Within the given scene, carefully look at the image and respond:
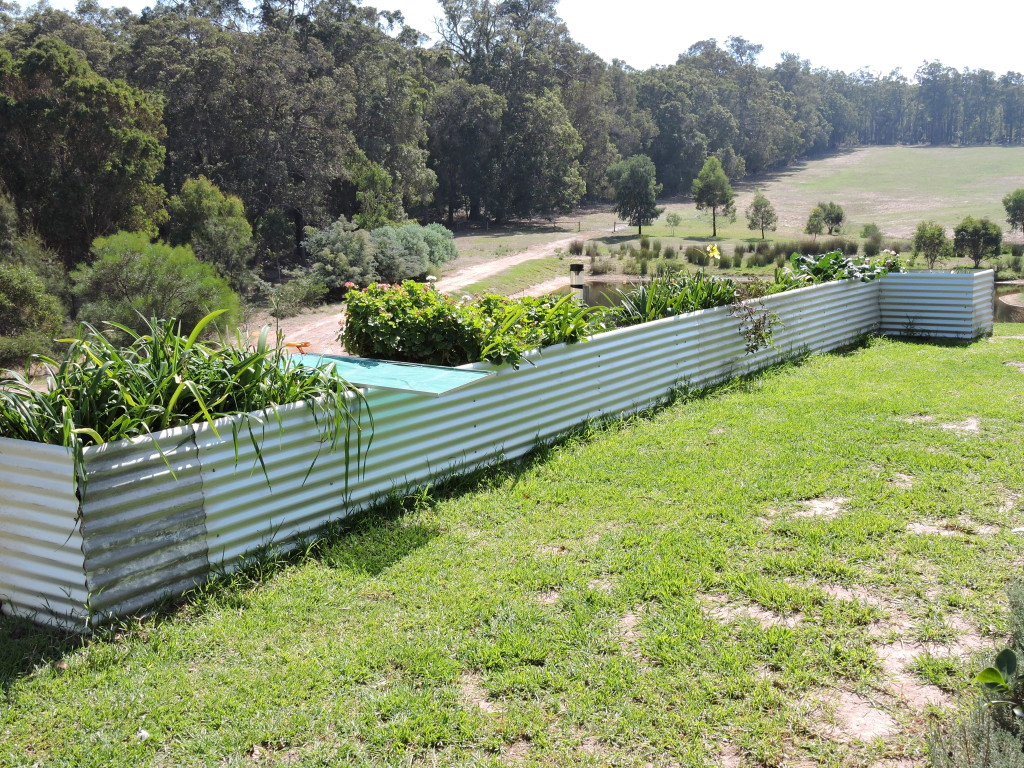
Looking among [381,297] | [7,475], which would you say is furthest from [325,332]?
[7,475]

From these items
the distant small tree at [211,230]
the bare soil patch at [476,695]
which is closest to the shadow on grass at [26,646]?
the bare soil patch at [476,695]

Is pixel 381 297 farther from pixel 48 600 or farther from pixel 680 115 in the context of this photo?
pixel 680 115

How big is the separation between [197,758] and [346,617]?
917mm

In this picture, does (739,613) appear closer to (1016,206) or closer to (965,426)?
(965,426)

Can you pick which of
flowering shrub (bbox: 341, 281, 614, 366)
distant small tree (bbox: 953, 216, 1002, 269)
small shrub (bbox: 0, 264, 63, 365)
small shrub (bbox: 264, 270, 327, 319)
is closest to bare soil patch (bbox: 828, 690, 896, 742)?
flowering shrub (bbox: 341, 281, 614, 366)

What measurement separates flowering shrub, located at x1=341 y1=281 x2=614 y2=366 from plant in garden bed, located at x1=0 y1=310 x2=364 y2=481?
1021 millimetres

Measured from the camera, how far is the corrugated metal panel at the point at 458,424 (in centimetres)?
378

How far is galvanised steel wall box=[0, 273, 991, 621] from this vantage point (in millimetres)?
3283

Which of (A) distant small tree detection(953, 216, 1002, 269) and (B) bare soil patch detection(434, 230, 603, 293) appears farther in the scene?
(A) distant small tree detection(953, 216, 1002, 269)

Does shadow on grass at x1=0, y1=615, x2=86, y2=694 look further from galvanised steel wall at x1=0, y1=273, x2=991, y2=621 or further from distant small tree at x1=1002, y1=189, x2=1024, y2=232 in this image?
distant small tree at x1=1002, y1=189, x2=1024, y2=232

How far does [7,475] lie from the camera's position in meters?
3.39

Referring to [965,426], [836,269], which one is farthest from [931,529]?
[836,269]

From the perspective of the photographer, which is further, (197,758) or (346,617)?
(346,617)

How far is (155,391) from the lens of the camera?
12.0 feet
